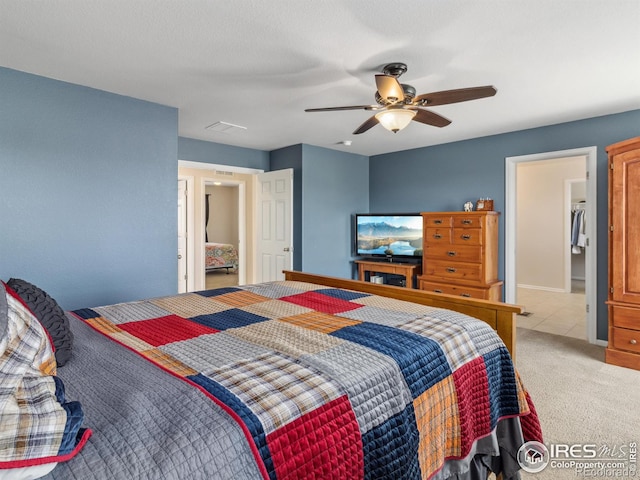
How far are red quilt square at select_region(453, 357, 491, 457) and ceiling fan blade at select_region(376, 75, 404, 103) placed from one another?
1614 mm

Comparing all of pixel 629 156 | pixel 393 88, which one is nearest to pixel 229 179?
pixel 393 88

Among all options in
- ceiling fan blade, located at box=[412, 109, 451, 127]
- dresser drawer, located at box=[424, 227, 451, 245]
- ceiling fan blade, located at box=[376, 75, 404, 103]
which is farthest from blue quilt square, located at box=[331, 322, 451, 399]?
dresser drawer, located at box=[424, 227, 451, 245]

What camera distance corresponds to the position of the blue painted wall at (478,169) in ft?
12.3

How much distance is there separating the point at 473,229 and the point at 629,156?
5.19 ft

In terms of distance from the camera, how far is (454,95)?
2.31 metres

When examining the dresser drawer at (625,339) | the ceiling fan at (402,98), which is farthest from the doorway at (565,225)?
the ceiling fan at (402,98)

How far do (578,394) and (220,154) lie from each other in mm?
4621

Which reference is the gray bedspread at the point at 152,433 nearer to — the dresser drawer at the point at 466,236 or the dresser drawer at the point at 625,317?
the dresser drawer at the point at 625,317

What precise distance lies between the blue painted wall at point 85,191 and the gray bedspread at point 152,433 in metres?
2.22

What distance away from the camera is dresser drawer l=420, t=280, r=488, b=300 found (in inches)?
168

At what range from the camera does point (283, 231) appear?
5043 millimetres

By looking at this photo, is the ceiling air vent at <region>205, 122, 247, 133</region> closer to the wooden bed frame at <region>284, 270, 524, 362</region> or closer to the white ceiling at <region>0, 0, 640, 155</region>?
the white ceiling at <region>0, 0, 640, 155</region>

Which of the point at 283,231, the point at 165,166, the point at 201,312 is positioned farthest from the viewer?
the point at 283,231

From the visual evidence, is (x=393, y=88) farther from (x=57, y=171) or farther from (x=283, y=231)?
(x=283, y=231)
